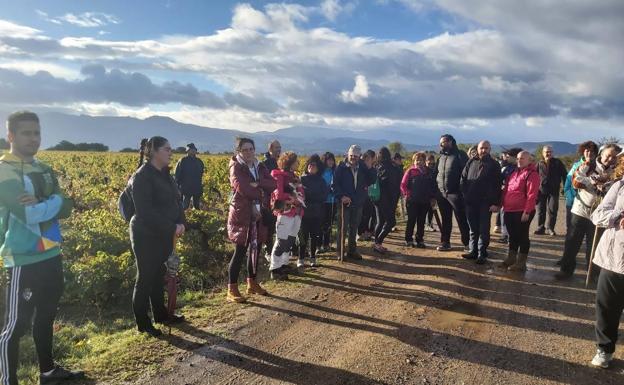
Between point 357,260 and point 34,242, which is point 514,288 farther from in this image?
point 34,242

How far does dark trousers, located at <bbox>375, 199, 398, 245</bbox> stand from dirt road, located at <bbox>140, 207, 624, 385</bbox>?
1.52m

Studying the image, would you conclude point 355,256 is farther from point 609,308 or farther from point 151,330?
point 609,308

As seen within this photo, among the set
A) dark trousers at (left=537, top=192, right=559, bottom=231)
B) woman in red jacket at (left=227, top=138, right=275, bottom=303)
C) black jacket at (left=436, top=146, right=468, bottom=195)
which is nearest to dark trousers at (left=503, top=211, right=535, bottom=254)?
black jacket at (left=436, top=146, right=468, bottom=195)

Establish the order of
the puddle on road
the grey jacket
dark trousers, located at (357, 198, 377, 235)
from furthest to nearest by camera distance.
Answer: dark trousers, located at (357, 198, 377, 235)
the puddle on road
the grey jacket

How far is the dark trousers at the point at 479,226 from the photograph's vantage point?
24.1 ft

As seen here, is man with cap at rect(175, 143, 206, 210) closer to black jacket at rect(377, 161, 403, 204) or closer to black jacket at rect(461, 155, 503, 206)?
black jacket at rect(377, 161, 403, 204)

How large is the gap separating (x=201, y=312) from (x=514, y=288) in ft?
14.6

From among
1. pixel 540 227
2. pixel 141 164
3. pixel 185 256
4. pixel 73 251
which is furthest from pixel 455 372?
pixel 540 227

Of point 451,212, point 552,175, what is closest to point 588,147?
point 451,212

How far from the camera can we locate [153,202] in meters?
4.36

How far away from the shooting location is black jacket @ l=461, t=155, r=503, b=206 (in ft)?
23.5

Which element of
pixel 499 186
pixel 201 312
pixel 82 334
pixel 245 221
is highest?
pixel 499 186

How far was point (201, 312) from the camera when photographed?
527cm

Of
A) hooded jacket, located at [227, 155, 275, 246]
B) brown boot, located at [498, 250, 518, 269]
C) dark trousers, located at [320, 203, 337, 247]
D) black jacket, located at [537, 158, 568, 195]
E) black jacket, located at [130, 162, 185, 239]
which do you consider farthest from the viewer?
black jacket, located at [537, 158, 568, 195]
